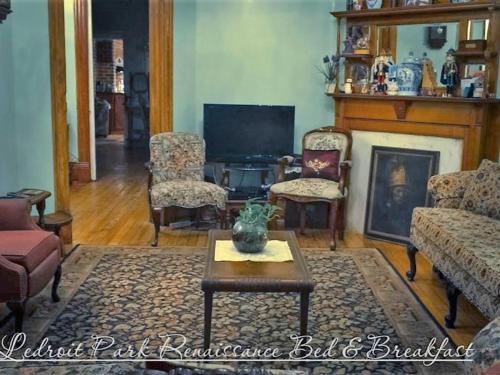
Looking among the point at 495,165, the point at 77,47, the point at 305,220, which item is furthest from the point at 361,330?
the point at 77,47

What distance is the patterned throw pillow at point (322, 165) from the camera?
206 inches

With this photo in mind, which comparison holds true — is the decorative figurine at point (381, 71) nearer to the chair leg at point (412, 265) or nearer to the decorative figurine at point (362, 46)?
the decorative figurine at point (362, 46)

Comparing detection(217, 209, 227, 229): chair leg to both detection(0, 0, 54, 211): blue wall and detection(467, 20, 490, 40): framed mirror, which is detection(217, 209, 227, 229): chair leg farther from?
detection(467, 20, 490, 40): framed mirror

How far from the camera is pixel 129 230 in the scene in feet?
17.6

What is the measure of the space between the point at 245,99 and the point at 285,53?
618 mm

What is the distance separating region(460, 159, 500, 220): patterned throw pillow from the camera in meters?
3.87

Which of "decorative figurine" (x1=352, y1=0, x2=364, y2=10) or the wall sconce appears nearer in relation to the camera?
the wall sconce

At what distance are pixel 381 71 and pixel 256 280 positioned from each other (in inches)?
119

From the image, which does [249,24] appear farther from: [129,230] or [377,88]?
[129,230]

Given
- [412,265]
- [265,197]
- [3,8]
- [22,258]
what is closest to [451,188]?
[412,265]

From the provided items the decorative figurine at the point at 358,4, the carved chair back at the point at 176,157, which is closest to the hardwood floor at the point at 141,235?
the carved chair back at the point at 176,157

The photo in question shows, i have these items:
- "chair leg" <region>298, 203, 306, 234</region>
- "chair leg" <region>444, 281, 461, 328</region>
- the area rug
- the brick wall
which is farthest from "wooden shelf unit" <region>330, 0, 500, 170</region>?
the brick wall

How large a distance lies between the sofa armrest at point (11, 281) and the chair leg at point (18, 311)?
0.13 ft

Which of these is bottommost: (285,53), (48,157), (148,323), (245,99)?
(148,323)
